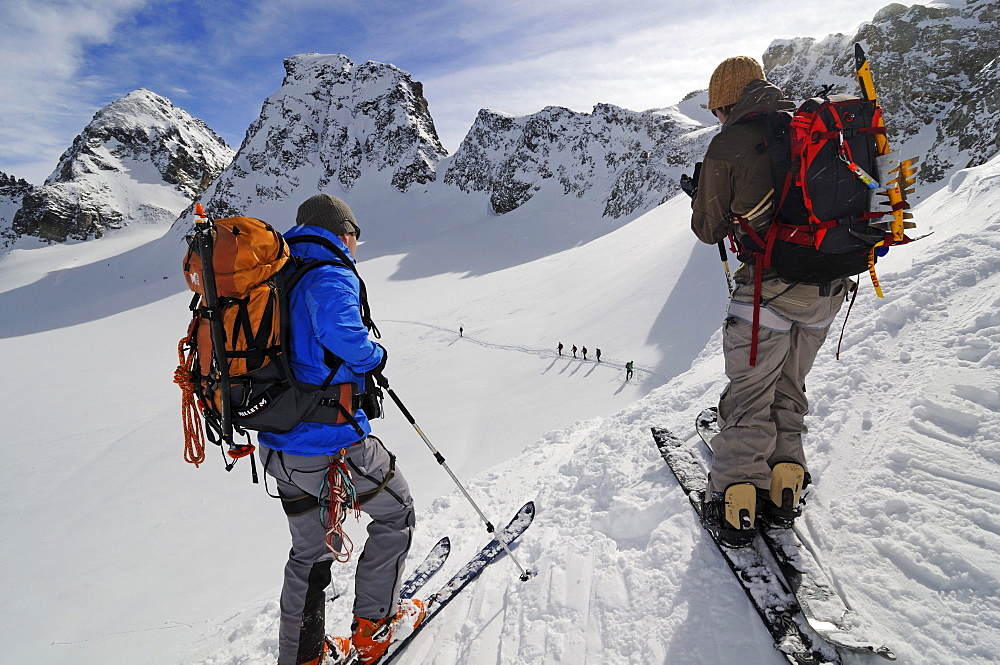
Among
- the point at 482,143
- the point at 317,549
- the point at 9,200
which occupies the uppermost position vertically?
the point at 9,200

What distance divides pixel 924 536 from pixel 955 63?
3567 cm

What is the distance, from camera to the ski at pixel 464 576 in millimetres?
2801

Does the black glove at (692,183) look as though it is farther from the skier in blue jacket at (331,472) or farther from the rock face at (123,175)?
the rock face at (123,175)

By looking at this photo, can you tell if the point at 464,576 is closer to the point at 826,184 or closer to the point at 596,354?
the point at 826,184

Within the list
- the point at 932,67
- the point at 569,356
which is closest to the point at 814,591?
the point at 569,356

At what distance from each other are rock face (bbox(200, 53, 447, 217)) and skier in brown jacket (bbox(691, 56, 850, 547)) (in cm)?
7614

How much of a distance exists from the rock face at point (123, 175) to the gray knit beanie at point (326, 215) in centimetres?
10774

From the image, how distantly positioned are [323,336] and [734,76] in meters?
2.62

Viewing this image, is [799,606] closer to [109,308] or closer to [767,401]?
[767,401]

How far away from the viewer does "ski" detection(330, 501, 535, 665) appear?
9.19ft

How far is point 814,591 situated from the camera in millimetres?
2107

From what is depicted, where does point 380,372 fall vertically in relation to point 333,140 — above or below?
below

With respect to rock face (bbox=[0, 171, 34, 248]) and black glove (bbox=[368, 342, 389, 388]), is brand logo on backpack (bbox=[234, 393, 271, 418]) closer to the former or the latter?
black glove (bbox=[368, 342, 389, 388])

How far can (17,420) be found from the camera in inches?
771
